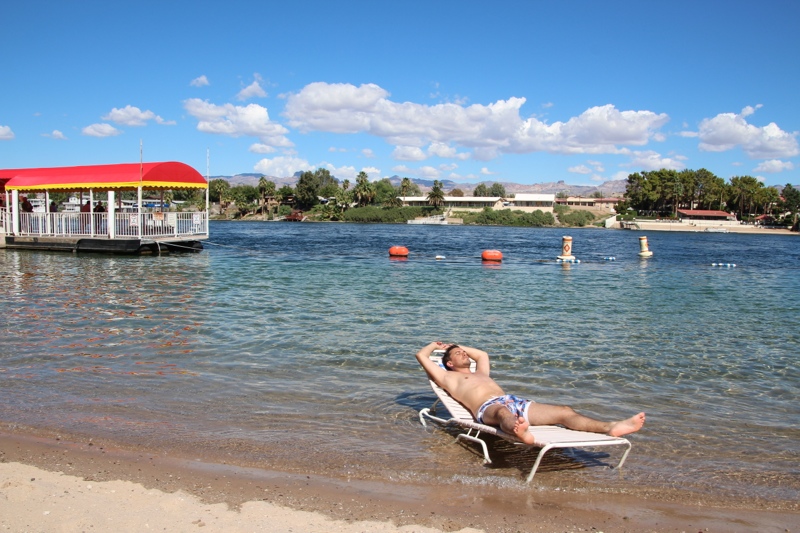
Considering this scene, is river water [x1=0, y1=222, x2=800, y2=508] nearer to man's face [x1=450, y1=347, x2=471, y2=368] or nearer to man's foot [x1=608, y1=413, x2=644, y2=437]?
man's foot [x1=608, y1=413, x2=644, y2=437]

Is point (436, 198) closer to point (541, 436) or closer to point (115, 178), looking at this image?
point (115, 178)

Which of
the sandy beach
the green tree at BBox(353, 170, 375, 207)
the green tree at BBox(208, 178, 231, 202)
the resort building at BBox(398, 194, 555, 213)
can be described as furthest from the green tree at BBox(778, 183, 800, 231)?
the green tree at BBox(208, 178, 231, 202)

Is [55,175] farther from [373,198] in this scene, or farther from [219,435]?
[373,198]

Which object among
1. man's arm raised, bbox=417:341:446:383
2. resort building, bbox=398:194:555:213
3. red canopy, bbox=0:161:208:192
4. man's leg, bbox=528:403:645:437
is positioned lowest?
man's leg, bbox=528:403:645:437

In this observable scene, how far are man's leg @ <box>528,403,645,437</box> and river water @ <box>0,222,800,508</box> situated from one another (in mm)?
462

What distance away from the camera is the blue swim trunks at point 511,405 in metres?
5.84

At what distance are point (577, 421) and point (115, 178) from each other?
2898 cm

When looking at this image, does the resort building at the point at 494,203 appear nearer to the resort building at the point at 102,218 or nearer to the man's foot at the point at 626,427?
the resort building at the point at 102,218

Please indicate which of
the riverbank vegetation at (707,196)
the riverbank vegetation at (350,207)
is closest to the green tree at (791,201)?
the riverbank vegetation at (707,196)

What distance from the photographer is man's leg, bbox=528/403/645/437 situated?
5449 mm

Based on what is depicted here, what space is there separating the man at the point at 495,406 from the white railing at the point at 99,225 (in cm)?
2605

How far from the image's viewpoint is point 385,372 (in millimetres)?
9391

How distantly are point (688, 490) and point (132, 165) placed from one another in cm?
3021

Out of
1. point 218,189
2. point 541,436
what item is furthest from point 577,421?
point 218,189
